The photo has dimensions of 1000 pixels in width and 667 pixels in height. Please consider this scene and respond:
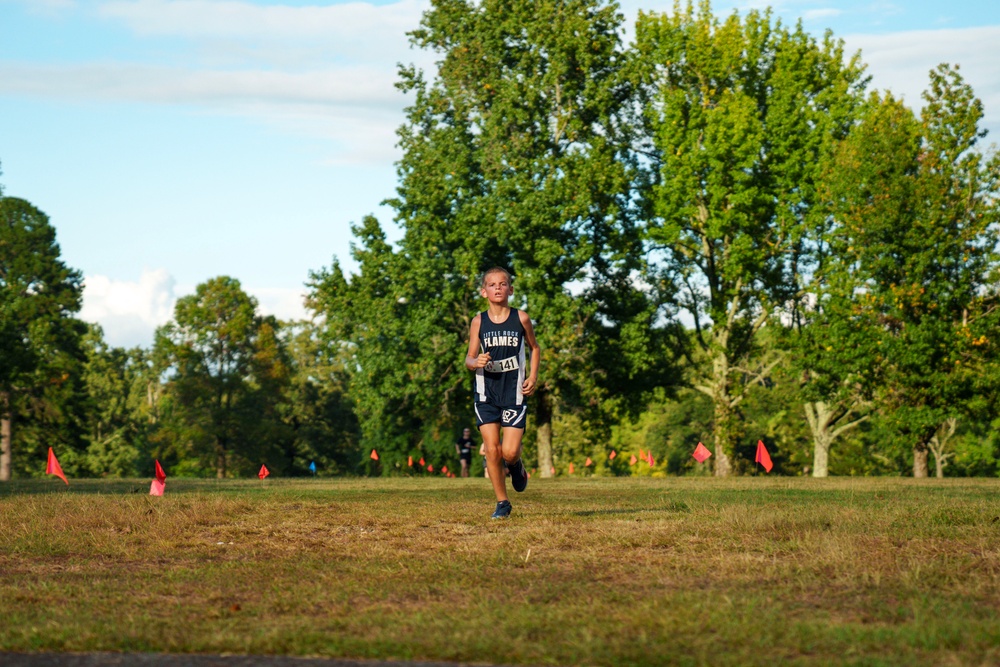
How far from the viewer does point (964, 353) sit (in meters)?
38.1

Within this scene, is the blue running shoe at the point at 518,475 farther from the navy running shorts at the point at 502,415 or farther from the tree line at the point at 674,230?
the tree line at the point at 674,230

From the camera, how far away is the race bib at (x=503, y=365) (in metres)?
11.2

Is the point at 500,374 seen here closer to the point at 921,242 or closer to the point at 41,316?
the point at 921,242

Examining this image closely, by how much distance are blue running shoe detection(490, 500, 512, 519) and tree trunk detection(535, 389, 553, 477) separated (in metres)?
28.1

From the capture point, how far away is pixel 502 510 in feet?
37.1

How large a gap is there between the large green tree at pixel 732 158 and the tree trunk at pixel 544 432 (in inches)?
225

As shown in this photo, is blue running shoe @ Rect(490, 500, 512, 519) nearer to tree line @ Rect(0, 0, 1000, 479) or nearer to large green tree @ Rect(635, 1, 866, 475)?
tree line @ Rect(0, 0, 1000, 479)

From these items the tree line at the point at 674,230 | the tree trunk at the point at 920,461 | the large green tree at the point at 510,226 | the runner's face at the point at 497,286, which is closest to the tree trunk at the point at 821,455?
the tree line at the point at 674,230

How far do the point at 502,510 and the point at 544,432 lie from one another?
30058 millimetres

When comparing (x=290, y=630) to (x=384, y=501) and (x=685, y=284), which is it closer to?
(x=384, y=501)

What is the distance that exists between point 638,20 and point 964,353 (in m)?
16.1

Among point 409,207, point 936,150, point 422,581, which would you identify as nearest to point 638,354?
point 409,207

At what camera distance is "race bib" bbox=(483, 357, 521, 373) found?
11.2 metres

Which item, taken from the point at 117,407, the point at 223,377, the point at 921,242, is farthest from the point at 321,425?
the point at 921,242
